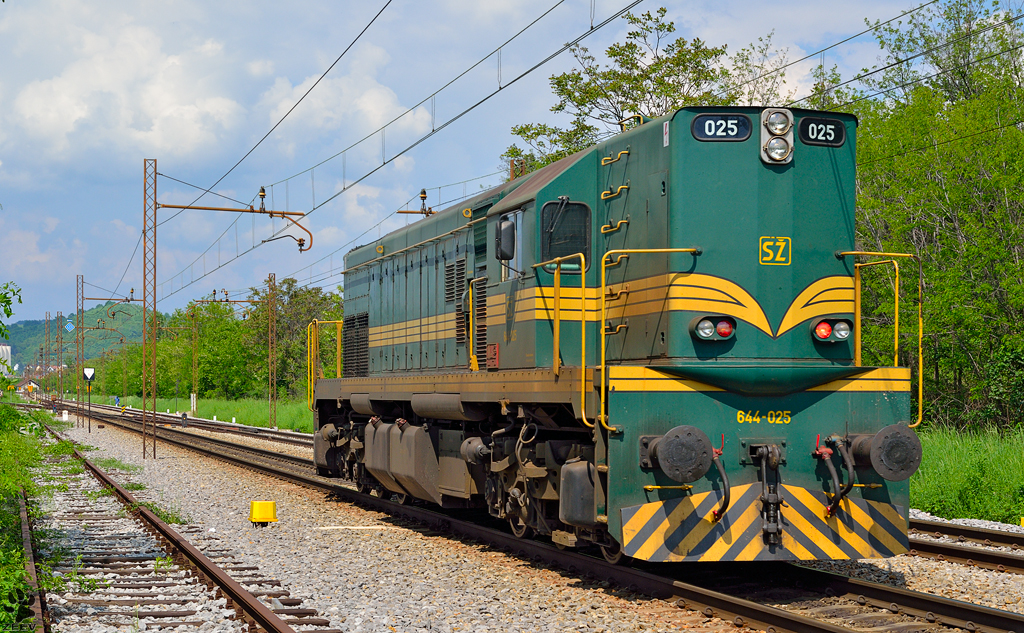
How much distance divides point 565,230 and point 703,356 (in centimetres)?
190

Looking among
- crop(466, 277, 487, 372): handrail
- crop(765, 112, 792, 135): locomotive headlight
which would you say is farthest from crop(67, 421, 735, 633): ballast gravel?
crop(765, 112, 792, 135): locomotive headlight

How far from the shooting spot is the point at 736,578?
773 centimetres

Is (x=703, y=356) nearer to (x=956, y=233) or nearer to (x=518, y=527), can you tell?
(x=518, y=527)

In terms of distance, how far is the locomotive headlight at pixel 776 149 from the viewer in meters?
7.55

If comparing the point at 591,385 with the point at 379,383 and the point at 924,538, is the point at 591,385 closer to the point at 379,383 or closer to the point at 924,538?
the point at 924,538

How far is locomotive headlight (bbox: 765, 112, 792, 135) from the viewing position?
755 centimetres

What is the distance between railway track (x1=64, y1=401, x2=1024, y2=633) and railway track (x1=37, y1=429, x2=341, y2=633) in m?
2.48

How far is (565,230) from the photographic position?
27.8 ft

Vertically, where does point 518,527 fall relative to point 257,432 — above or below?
above

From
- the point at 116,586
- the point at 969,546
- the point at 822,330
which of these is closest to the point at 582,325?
the point at 822,330

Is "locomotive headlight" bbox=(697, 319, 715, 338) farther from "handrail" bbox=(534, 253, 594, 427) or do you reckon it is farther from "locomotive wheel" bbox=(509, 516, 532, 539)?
"locomotive wheel" bbox=(509, 516, 532, 539)

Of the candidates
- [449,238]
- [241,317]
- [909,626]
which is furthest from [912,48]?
[241,317]

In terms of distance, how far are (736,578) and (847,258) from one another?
2790 millimetres

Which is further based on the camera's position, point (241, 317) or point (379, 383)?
point (241, 317)
